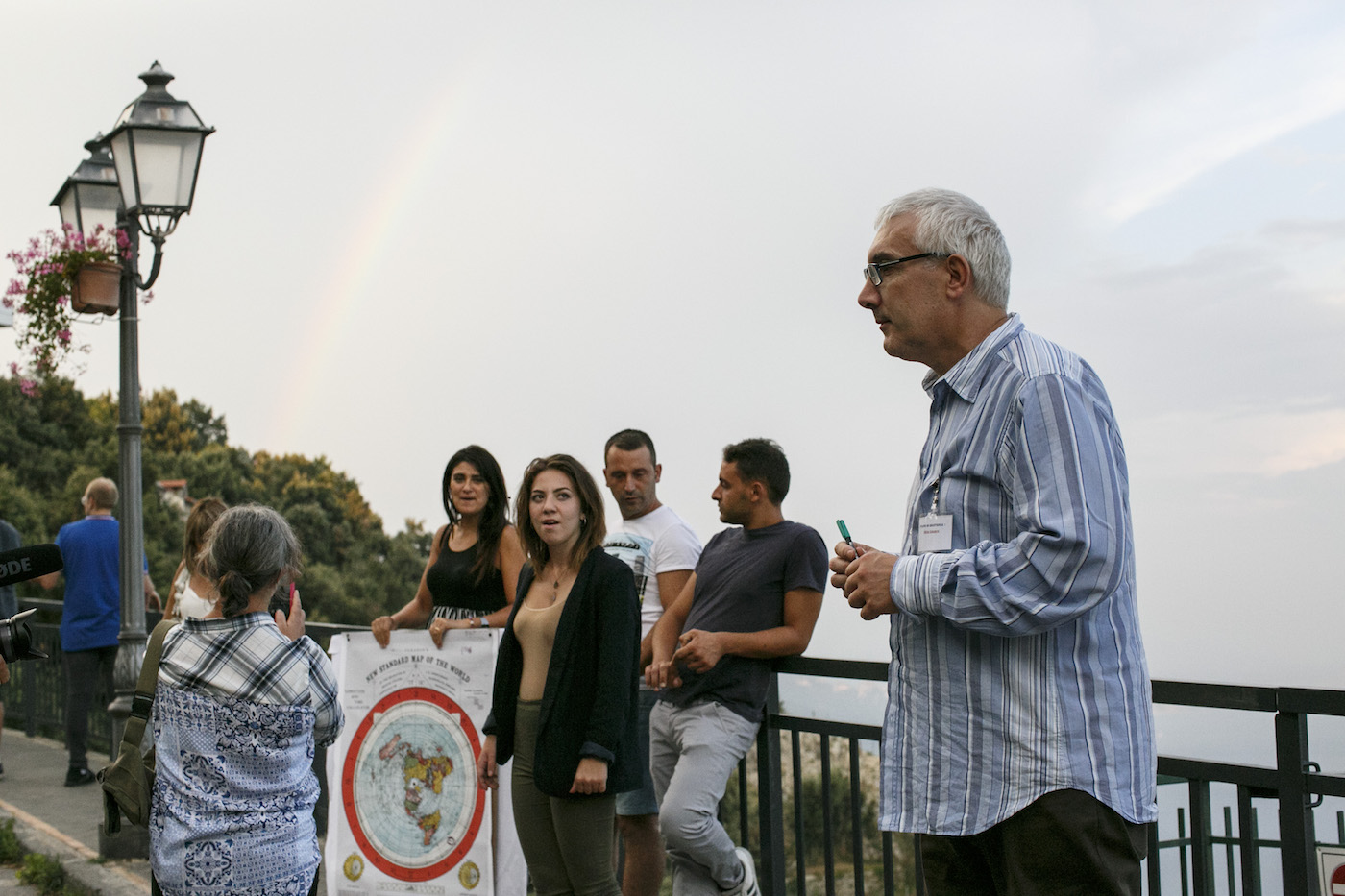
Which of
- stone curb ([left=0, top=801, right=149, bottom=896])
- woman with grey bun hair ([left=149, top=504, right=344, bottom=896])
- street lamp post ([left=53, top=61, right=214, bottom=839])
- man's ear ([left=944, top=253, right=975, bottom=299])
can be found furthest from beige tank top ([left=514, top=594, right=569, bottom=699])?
street lamp post ([left=53, top=61, right=214, bottom=839])

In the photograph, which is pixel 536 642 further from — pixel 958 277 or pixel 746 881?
pixel 958 277

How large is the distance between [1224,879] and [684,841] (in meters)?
1.91

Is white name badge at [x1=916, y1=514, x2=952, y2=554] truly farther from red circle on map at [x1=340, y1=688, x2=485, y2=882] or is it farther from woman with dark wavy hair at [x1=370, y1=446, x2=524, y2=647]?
red circle on map at [x1=340, y1=688, x2=485, y2=882]

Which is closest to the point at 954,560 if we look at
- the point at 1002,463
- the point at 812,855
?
the point at 1002,463

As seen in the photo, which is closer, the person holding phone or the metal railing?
the metal railing

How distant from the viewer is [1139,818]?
7.00ft

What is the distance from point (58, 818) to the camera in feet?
26.0

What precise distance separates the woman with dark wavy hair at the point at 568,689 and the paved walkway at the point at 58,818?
2.48 m

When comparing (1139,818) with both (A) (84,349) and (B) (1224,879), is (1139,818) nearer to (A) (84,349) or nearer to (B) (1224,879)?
(B) (1224,879)

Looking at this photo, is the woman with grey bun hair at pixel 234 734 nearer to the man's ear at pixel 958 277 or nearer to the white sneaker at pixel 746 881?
the white sneaker at pixel 746 881

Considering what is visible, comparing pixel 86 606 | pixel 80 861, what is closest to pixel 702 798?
pixel 80 861

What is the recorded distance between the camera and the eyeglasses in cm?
236

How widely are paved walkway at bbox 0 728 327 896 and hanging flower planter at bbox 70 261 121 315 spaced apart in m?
3.23

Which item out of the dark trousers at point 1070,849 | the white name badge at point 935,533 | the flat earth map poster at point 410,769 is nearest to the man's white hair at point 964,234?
the white name badge at point 935,533
